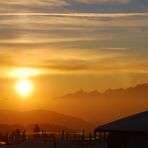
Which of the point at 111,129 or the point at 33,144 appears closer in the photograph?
the point at 111,129

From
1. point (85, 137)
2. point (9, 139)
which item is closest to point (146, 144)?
point (85, 137)

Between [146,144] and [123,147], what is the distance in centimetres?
136

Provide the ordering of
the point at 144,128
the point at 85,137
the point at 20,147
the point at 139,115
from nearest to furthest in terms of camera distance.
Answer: the point at 144,128 < the point at 139,115 < the point at 20,147 < the point at 85,137

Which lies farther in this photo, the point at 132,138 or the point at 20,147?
the point at 20,147

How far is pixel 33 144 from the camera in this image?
60.8 metres

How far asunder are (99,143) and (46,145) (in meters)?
5.53

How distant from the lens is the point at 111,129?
3306cm

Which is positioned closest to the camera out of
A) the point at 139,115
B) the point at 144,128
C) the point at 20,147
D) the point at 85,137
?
the point at 144,128

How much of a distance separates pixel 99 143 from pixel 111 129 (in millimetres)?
29718

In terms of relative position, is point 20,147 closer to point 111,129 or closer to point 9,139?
point 9,139

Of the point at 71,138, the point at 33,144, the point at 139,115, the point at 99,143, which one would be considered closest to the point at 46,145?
the point at 33,144

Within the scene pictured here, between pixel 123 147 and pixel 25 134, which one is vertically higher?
pixel 25 134

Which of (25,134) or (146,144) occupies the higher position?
(25,134)

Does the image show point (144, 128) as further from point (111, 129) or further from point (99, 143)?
point (99, 143)
